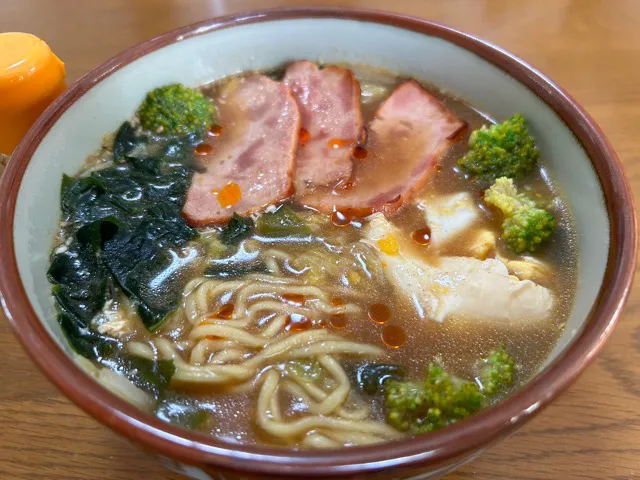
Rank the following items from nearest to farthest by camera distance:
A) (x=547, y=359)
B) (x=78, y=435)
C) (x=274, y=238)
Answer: (x=547, y=359)
(x=78, y=435)
(x=274, y=238)

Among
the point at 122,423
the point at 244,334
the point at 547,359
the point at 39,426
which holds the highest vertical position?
the point at 547,359

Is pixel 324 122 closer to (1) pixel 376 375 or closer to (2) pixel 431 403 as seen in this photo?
(1) pixel 376 375

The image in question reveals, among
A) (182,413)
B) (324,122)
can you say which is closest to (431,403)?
(182,413)

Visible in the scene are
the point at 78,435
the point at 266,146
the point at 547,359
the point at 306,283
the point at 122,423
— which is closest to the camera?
the point at 122,423

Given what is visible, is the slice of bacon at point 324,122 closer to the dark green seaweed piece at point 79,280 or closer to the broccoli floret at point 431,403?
the dark green seaweed piece at point 79,280

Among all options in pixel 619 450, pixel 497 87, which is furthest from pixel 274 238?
pixel 619 450

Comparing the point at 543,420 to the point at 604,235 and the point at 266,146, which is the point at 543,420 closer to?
the point at 604,235

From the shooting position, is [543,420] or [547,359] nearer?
[547,359]
